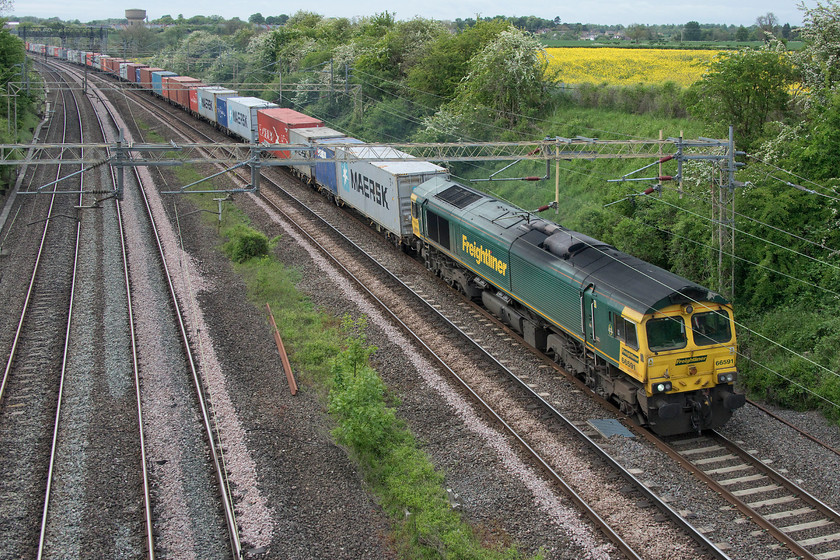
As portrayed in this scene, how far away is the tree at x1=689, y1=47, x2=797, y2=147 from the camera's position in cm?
2502

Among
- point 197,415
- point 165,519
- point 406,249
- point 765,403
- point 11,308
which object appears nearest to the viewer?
point 165,519

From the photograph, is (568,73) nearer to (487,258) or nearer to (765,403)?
(487,258)

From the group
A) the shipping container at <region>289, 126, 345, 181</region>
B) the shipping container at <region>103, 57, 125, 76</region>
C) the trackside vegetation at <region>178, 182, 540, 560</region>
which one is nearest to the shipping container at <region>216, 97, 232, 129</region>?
the shipping container at <region>289, 126, 345, 181</region>

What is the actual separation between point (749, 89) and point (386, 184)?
13.3 meters

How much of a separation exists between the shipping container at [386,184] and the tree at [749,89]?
9.94 metres

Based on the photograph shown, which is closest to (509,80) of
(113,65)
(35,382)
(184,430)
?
(35,382)

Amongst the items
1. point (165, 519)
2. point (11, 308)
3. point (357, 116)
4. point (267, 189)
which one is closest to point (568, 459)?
point (165, 519)

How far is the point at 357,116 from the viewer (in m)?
56.0

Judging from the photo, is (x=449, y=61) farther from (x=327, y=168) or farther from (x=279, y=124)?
(x=327, y=168)

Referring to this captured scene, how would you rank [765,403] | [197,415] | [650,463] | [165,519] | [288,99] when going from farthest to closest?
[288,99] → [765,403] → [197,415] → [650,463] → [165,519]

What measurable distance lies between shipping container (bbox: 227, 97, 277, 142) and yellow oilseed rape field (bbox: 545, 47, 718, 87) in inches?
751

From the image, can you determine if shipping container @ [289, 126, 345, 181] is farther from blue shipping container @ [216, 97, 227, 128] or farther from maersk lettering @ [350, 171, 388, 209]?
blue shipping container @ [216, 97, 227, 128]

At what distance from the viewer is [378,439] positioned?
1494 centimetres

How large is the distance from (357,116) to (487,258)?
122 ft
